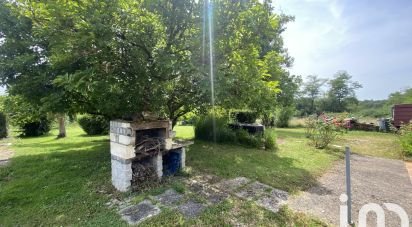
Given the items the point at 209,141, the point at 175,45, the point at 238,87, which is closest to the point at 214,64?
the point at 238,87

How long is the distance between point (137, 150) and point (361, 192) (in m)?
4.01

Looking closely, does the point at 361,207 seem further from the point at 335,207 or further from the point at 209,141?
the point at 209,141

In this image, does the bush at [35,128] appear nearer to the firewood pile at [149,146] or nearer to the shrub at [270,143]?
the firewood pile at [149,146]

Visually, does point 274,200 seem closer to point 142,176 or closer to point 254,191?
point 254,191


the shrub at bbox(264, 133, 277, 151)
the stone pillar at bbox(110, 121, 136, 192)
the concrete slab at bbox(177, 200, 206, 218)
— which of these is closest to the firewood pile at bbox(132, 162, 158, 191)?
the stone pillar at bbox(110, 121, 136, 192)

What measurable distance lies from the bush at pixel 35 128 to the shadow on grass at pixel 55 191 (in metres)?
7.49

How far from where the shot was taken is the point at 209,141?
27.4 feet

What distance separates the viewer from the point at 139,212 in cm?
292

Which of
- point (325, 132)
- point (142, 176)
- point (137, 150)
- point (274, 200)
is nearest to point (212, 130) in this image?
point (325, 132)

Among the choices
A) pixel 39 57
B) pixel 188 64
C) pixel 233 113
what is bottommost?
pixel 233 113

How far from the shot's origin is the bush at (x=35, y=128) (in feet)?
37.8

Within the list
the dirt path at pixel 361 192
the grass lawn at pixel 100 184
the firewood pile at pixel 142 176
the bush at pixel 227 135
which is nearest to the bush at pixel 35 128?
the grass lawn at pixel 100 184

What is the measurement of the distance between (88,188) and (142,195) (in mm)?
1064

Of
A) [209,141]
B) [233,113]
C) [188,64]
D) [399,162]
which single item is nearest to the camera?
[188,64]
